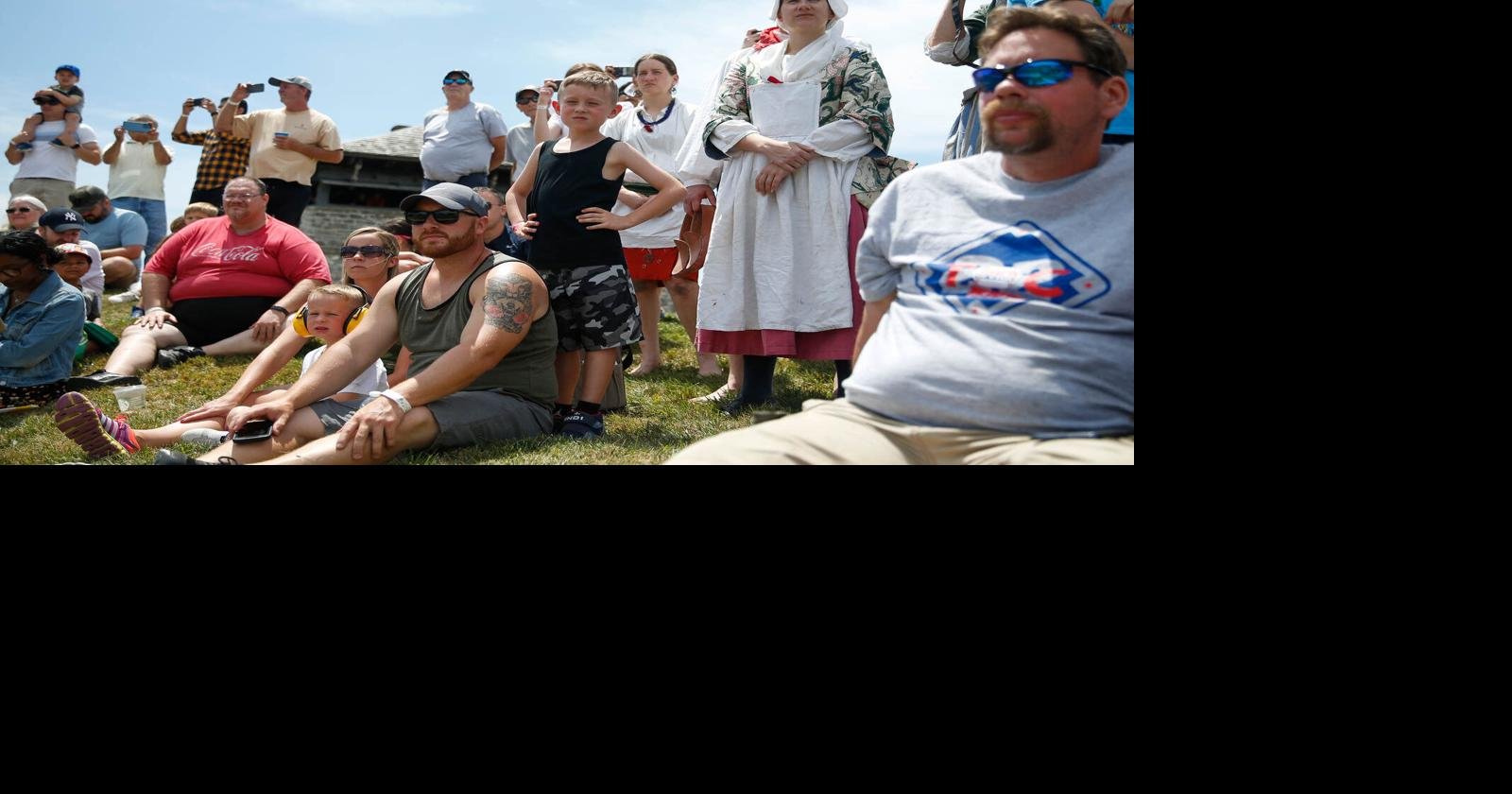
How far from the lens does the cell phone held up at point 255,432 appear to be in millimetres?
3199

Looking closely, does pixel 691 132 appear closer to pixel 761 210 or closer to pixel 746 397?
pixel 761 210

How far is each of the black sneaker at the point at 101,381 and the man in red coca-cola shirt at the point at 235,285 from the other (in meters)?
0.38

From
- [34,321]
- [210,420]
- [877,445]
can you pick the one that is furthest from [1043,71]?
[34,321]

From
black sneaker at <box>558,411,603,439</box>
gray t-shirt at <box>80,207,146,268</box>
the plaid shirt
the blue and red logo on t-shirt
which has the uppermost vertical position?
the plaid shirt

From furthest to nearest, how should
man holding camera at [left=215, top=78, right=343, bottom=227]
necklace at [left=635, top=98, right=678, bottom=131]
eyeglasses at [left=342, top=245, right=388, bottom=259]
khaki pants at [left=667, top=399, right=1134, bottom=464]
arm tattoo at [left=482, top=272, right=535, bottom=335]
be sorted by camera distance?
man holding camera at [left=215, top=78, right=343, bottom=227]
necklace at [left=635, top=98, right=678, bottom=131]
eyeglasses at [left=342, top=245, right=388, bottom=259]
arm tattoo at [left=482, top=272, right=535, bottom=335]
khaki pants at [left=667, top=399, right=1134, bottom=464]

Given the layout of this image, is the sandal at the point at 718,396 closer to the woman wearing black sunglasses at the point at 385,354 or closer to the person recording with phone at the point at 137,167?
the woman wearing black sunglasses at the point at 385,354

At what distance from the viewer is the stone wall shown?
10430 mm

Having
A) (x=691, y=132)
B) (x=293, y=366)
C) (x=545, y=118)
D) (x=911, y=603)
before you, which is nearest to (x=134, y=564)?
(x=911, y=603)

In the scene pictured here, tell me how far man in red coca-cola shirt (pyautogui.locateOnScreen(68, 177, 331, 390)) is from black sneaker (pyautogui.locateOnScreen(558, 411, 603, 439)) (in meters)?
2.24

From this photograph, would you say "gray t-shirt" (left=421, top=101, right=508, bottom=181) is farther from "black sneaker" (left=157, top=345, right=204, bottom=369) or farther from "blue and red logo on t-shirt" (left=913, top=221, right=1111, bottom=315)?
"blue and red logo on t-shirt" (left=913, top=221, right=1111, bottom=315)

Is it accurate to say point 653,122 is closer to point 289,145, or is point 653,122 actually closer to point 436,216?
point 436,216

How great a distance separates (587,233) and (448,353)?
0.85m

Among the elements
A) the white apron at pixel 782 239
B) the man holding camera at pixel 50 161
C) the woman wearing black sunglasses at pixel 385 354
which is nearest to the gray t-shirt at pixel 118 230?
the man holding camera at pixel 50 161

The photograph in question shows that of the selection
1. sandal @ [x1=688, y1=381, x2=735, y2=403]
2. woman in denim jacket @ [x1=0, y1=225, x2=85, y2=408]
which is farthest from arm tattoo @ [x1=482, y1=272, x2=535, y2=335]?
woman in denim jacket @ [x1=0, y1=225, x2=85, y2=408]
